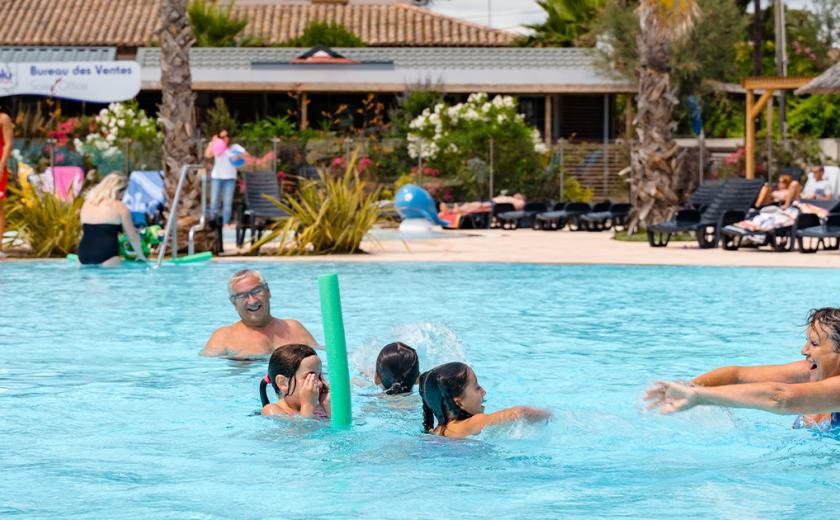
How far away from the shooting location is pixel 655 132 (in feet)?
71.4

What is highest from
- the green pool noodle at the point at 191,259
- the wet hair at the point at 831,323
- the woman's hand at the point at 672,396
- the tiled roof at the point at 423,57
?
the tiled roof at the point at 423,57

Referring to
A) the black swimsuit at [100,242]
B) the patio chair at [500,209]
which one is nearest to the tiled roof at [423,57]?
the patio chair at [500,209]

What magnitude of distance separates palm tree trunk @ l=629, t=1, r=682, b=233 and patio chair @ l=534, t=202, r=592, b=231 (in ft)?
12.7

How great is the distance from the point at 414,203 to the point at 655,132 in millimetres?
4370

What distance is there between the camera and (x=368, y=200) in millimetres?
18688

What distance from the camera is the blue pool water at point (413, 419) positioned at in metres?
6.18

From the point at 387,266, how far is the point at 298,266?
110 cm

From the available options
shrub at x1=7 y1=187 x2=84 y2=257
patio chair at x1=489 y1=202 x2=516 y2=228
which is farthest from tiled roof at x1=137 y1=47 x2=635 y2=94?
shrub at x1=7 y1=187 x2=84 y2=257

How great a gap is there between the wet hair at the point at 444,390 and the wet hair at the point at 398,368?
1.00 meters

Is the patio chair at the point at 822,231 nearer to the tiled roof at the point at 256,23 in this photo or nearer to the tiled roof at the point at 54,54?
the tiled roof at the point at 54,54

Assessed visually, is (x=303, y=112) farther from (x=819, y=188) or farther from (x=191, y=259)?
(x=191, y=259)

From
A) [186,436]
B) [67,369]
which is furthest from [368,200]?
[186,436]

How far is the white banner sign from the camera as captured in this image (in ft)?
97.8

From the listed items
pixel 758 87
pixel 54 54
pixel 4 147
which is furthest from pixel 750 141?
pixel 54 54
